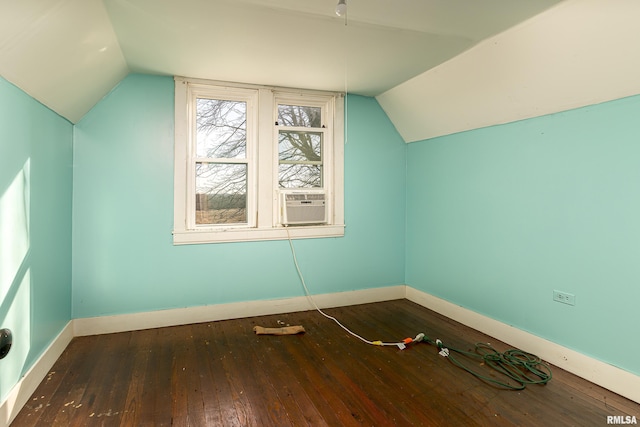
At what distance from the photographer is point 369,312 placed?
354 centimetres

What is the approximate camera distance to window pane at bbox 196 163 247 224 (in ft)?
10.8

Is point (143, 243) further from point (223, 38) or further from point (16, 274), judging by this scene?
point (223, 38)

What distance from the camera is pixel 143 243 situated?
3.04 metres

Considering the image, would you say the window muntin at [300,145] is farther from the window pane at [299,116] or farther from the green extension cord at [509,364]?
the green extension cord at [509,364]

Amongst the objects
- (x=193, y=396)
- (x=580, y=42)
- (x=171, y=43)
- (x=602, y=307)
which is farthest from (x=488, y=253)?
(x=171, y=43)

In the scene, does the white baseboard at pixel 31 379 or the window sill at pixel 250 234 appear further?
the window sill at pixel 250 234

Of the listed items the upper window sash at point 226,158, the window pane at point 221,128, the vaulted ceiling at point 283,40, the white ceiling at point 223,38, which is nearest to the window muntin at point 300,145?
the upper window sash at point 226,158

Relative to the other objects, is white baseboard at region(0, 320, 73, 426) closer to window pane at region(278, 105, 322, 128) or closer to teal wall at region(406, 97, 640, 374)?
window pane at region(278, 105, 322, 128)

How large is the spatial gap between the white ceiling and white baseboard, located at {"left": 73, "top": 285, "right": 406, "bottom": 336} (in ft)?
5.71

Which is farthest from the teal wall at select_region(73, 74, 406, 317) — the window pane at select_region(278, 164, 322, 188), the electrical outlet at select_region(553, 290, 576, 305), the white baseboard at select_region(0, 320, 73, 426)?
the electrical outlet at select_region(553, 290, 576, 305)

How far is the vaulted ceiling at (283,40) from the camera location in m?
1.79

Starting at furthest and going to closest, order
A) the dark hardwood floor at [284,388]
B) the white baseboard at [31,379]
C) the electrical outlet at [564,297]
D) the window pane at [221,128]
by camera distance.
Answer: the window pane at [221,128] < the electrical outlet at [564,297] < the dark hardwood floor at [284,388] < the white baseboard at [31,379]

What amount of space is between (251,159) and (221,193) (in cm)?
46

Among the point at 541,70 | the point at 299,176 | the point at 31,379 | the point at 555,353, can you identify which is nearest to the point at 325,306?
the point at 299,176
